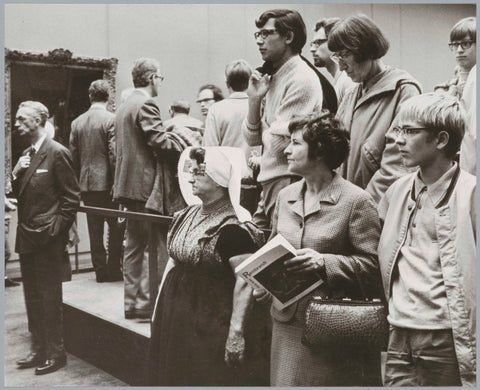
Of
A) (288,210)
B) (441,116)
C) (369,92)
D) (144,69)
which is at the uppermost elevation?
(144,69)

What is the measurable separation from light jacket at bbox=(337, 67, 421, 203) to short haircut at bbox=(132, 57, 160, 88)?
1.90 m

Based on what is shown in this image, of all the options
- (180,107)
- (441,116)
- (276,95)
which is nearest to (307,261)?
(441,116)

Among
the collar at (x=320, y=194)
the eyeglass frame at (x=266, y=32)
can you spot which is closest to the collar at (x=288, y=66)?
the eyeglass frame at (x=266, y=32)

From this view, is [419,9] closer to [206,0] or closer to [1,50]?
[206,0]

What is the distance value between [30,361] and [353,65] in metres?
2.72

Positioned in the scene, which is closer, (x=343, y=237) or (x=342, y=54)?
(x=343, y=237)

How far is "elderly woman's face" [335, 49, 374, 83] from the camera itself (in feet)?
9.88

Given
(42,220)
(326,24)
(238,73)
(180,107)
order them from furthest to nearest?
1. (180,107)
2. (42,220)
3. (238,73)
4. (326,24)

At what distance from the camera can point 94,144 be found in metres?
5.34

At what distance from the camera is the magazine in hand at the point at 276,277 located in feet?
8.49

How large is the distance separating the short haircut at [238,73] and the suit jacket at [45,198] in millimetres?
1214

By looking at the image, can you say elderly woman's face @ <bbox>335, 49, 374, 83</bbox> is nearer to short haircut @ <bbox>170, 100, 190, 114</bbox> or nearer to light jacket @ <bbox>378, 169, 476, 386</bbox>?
light jacket @ <bbox>378, 169, 476, 386</bbox>

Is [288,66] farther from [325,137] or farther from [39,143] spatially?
[39,143]

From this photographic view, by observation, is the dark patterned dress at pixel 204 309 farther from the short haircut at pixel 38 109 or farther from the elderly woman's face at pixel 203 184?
the short haircut at pixel 38 109
